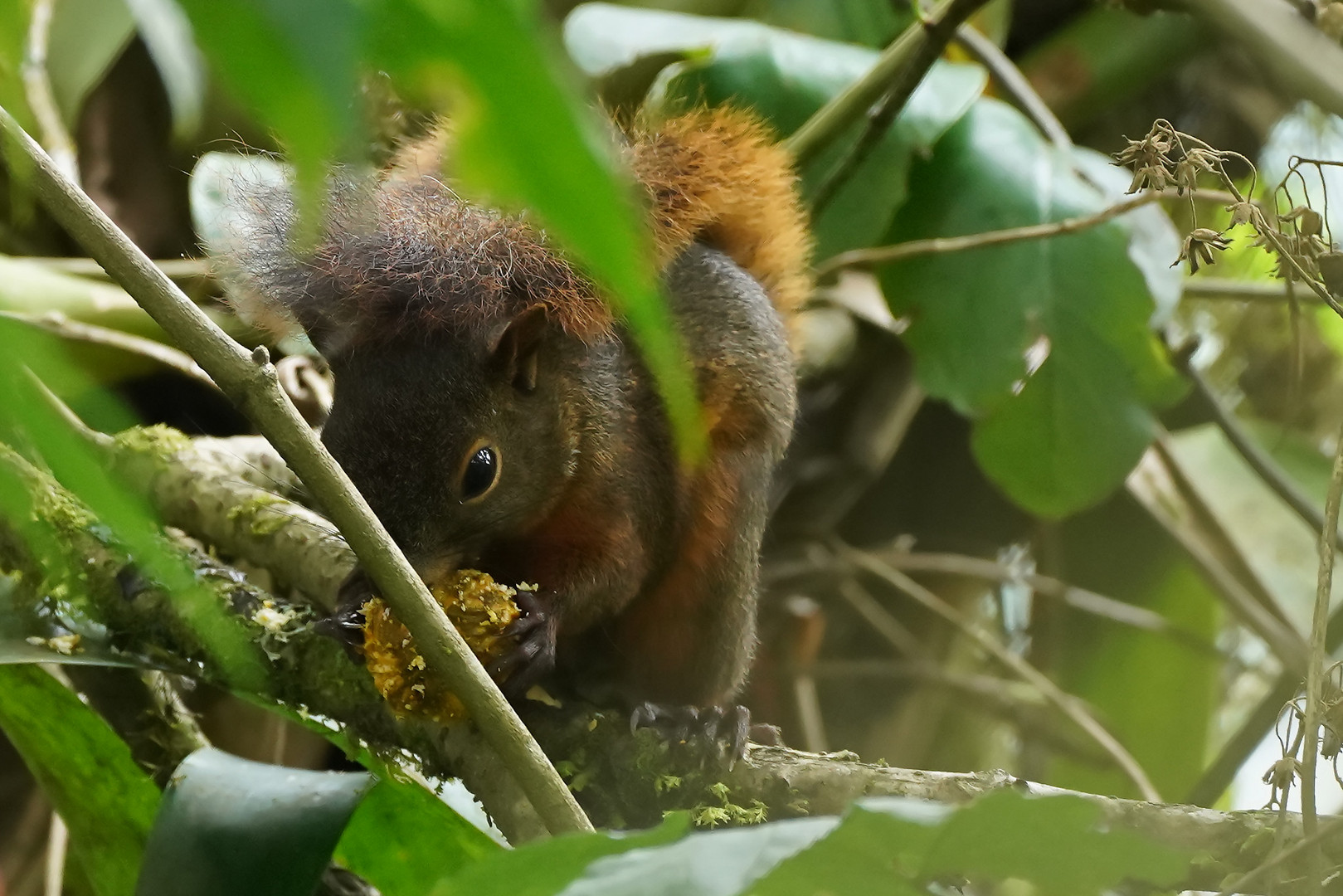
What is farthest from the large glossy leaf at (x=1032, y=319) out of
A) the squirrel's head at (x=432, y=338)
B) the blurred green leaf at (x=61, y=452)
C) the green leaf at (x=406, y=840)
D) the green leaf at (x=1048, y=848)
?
the blurred green leaf at (x=61, y=452)

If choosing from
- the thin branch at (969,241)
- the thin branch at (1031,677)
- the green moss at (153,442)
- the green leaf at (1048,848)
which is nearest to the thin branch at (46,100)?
the green moss at (153,442)

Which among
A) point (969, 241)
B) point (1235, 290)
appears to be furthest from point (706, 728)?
point (1235, 290)

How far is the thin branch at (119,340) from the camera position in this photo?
60.7 inches

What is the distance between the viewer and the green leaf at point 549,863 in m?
0.43

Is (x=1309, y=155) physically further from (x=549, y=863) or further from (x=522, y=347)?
(x=549, y=863)

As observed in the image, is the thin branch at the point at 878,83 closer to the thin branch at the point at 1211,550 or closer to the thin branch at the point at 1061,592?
the thin branch at the point at 1211,550

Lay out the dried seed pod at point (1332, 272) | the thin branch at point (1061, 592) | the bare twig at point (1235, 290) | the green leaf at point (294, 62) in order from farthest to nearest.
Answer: the thin branch at point (1061, 592) < the bare twig at point (1235, 290) < the dried seed pod at point (1332, 272) < the green leaf at point (294, 62)

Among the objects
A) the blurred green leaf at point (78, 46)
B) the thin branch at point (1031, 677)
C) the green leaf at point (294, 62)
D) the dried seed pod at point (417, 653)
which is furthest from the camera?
the thin branch at point (1031, 677)

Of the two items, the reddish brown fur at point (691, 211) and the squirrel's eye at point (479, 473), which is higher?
the reddish brown fur at point (691, 211)

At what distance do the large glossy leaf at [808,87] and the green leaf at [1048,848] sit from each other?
1.42 m

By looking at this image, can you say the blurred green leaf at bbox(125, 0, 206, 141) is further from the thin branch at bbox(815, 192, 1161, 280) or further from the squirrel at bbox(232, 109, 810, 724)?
the thin branch at bbox(815, 192, 1161, 280)

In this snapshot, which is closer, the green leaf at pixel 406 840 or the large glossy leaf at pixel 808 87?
the green leaf at pixel 406 840

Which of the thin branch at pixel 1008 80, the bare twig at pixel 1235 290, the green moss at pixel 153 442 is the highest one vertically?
the thin branch at pixel 1008 80

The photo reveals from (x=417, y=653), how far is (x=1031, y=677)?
1.41m
